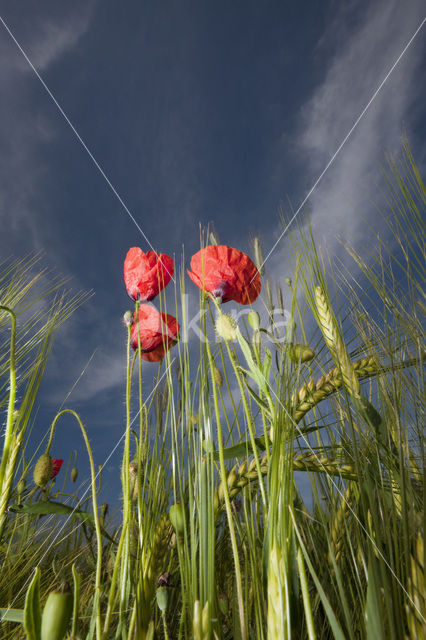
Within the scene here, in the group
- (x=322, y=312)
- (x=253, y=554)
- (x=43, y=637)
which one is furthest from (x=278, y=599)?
(x=322, y=312)

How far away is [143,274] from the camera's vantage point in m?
0.66

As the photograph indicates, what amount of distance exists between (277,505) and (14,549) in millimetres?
881

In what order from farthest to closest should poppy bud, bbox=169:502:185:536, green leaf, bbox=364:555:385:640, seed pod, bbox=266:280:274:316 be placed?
seed pod, bbox=266:280:274:316, poppy bud, bbox=169:502:185:536, green leaf, bbox=364:555:385:640

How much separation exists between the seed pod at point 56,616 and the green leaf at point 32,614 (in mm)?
19

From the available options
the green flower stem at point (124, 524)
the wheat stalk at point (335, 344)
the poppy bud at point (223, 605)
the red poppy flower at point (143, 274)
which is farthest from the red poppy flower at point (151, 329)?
the poppy bud at point (223, 605)

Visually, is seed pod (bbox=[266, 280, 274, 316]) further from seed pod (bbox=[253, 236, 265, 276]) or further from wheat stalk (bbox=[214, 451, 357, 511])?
wheat stalk (bbox=[214, 451, 357, 511])

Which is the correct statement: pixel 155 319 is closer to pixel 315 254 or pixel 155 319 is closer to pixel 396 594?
pixel 315 254

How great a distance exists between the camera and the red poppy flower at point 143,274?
66 cm

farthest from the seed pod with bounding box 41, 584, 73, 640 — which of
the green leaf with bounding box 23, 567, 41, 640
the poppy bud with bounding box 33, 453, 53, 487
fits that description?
the poppy bud with bounding box 33, 453, 53, 487

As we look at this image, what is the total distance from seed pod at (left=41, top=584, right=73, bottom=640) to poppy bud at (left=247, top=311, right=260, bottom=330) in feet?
1.12

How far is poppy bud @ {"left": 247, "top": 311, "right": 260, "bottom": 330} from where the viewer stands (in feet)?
1.65

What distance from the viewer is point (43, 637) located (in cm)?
27

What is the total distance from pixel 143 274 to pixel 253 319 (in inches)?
9.8

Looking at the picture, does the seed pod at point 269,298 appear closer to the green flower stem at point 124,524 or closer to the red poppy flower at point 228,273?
the red poppy flower at point 228,273
